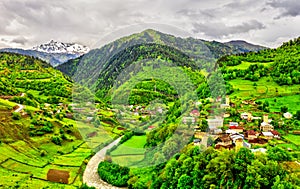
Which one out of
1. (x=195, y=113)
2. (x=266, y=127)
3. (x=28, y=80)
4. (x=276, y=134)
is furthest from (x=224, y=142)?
(x=28, y=80)

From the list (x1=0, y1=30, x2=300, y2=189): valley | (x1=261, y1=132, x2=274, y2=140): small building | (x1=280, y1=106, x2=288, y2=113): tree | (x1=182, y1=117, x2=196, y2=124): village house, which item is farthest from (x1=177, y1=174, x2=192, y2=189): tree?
(x1=280, y1=106, x2=288, y2=113): tree

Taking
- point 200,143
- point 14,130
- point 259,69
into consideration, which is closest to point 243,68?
point 259,69

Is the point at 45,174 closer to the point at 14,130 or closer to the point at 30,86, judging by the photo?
the point at 14,130

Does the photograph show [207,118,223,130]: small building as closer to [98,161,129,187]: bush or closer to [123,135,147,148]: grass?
[123,135,147,148]: grass

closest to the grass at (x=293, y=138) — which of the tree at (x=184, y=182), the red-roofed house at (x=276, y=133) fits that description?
the red-roofed house at (x=276, y=133)

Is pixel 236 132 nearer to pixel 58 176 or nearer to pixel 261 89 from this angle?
pixel 58 176

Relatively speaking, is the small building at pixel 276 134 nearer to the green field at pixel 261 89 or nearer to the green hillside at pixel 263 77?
the green field at pixel 261 89
